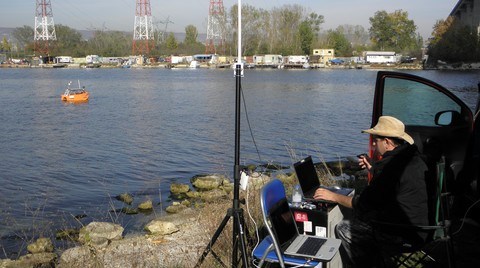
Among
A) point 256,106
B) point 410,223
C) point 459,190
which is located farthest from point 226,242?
point 256,106

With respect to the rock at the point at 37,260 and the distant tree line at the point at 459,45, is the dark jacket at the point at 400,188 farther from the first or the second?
the distant tree line at the point at 459,45

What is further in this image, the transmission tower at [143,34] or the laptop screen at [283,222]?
the transmission tower at [143,34]

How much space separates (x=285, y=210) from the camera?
15.1 feet

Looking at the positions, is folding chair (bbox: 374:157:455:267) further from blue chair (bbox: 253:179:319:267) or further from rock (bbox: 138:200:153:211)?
rock (bbox: 138:200:153:211)

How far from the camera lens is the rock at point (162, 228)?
9.22 m

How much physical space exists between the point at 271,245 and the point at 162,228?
549cm

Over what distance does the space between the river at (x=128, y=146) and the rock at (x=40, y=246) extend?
2.28 feet

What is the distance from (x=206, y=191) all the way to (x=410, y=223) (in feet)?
32.3

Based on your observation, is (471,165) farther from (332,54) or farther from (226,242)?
(332,54)

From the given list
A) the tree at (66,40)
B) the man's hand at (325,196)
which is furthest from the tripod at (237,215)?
the tree at (66,40)

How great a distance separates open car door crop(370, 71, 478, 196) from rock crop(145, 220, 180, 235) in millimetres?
4312

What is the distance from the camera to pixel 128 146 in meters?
22.7

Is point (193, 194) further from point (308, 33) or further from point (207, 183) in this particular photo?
point (308, 33)

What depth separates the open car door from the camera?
6.49m
